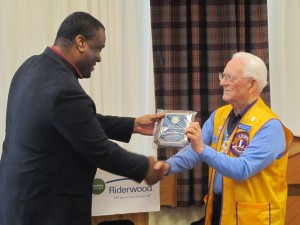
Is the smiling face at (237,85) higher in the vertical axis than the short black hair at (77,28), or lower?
lower

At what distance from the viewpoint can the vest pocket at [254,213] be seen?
1.90 metres

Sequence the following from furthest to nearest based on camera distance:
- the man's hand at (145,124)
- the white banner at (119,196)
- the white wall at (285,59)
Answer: the white wall at (285,59)
the white banner at (119,196)
the man's hand at (145,124)

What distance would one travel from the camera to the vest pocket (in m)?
1.90

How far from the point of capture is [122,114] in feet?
9.84

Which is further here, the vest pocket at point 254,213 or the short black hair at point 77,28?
the vest pocket at point 254,213

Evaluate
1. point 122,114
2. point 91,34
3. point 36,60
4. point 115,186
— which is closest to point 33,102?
point 36,60

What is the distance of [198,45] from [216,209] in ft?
4.22

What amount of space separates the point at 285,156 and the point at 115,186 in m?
0.93

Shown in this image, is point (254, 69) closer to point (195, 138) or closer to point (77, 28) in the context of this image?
point (195, 138)

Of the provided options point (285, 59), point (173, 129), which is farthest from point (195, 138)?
point (285, 59)

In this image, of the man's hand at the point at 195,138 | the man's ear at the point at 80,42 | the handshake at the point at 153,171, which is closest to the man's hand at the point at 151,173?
the handshake at the point at 153,171

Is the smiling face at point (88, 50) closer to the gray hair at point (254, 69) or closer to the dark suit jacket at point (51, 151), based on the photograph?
the dark suit jacket at point (51, 151)

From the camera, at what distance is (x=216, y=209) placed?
6.87 ft

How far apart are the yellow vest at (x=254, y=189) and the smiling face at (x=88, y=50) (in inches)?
29.6
